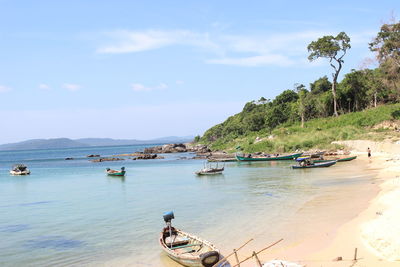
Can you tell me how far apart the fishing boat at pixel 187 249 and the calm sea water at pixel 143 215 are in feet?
1.72

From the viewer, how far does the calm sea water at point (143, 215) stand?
16359 millimetres

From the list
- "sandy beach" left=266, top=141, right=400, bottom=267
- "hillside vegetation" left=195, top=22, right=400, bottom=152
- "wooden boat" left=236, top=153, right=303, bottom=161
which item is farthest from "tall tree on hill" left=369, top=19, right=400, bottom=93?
"sandy beach" left=266, top=141, right=400, bottom=267

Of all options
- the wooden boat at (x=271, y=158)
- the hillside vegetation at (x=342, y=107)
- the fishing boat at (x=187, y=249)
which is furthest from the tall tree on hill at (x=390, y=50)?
the fishing boat at (x=187, y=249)

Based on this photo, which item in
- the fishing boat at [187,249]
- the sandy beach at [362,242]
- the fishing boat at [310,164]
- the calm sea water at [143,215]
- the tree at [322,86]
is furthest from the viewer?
the tree at [322,86]

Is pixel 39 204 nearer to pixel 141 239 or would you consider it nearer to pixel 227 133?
pixel 141 239

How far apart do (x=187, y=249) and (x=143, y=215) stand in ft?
30.2

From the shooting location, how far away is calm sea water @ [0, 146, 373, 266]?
53.7ft

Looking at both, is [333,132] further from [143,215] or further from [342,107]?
[143,215]

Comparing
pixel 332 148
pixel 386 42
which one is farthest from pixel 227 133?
pixel 386 42

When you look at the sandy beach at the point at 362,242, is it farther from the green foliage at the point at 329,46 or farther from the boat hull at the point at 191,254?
the green foliage at the point at 329,46

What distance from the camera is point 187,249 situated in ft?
48.5

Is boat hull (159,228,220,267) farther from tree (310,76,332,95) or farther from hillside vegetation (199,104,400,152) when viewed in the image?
tree (310,76,332,95)

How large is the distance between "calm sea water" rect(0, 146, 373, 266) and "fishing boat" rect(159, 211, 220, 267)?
524mm

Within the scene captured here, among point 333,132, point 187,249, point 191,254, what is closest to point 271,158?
point 333,132
